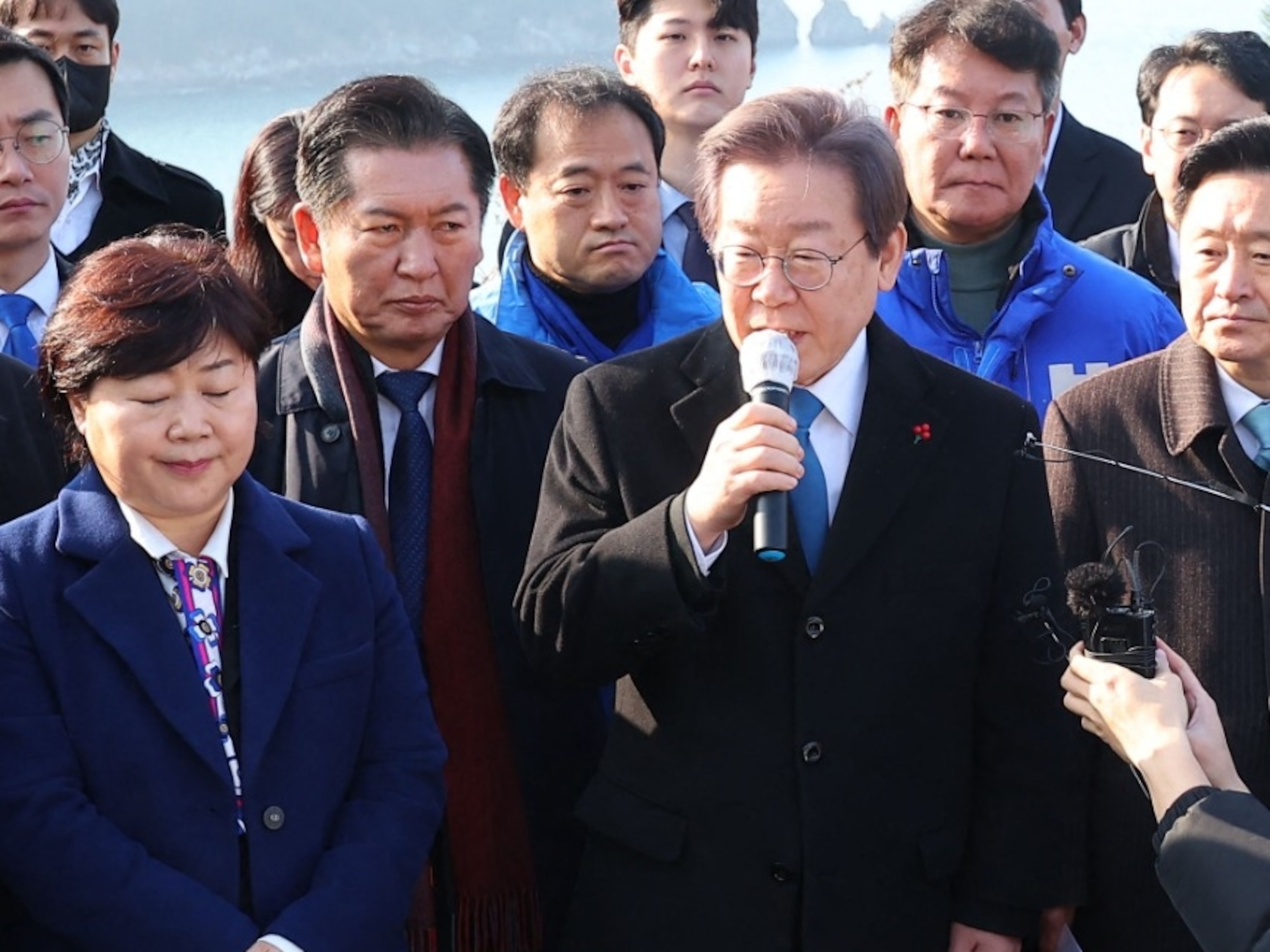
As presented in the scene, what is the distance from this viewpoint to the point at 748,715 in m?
2.84

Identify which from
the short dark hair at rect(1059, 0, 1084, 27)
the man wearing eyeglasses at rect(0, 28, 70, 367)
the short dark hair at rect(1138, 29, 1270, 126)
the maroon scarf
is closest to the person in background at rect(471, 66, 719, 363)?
the maroon scarf

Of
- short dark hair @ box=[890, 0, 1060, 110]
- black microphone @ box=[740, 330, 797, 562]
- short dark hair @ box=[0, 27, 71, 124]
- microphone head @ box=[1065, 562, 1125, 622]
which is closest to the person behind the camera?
black microphone @ box=[740, 330, 797, 562]

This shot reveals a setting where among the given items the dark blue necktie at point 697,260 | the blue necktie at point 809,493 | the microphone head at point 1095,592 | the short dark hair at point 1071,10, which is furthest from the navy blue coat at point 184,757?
the short dark hair at point 1071,10

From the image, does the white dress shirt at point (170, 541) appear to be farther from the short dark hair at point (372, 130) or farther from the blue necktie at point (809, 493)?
the blue necktie at point (809, 493)

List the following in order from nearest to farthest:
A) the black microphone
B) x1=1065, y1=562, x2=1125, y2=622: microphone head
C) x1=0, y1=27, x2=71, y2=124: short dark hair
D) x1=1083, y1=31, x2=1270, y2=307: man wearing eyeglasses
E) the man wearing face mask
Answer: the black microphone, x1=1065, y1=562, x2=1125, y2=622: microphone head, x1=0, y1=27, x2=71, y2=124: short dark hair, x1=1083, y1=31, x2=1270, y2=307: man wearing eyeglasses, the man wearing face mask

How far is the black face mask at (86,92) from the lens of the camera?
4.94 meters

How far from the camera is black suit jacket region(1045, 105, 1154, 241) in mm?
5316

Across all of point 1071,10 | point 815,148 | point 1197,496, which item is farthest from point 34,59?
point 1071,10

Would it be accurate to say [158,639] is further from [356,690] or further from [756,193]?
[756,193]

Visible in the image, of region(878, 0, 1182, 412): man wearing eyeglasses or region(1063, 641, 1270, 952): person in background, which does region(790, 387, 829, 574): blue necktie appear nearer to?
region(1063, 641, 1270, 952): person in background

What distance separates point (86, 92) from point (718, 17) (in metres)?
1.71

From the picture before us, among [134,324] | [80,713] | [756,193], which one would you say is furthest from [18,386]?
[756,193]

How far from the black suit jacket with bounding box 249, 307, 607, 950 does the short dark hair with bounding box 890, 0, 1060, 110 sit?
1314mm

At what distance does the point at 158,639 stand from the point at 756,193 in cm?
111
